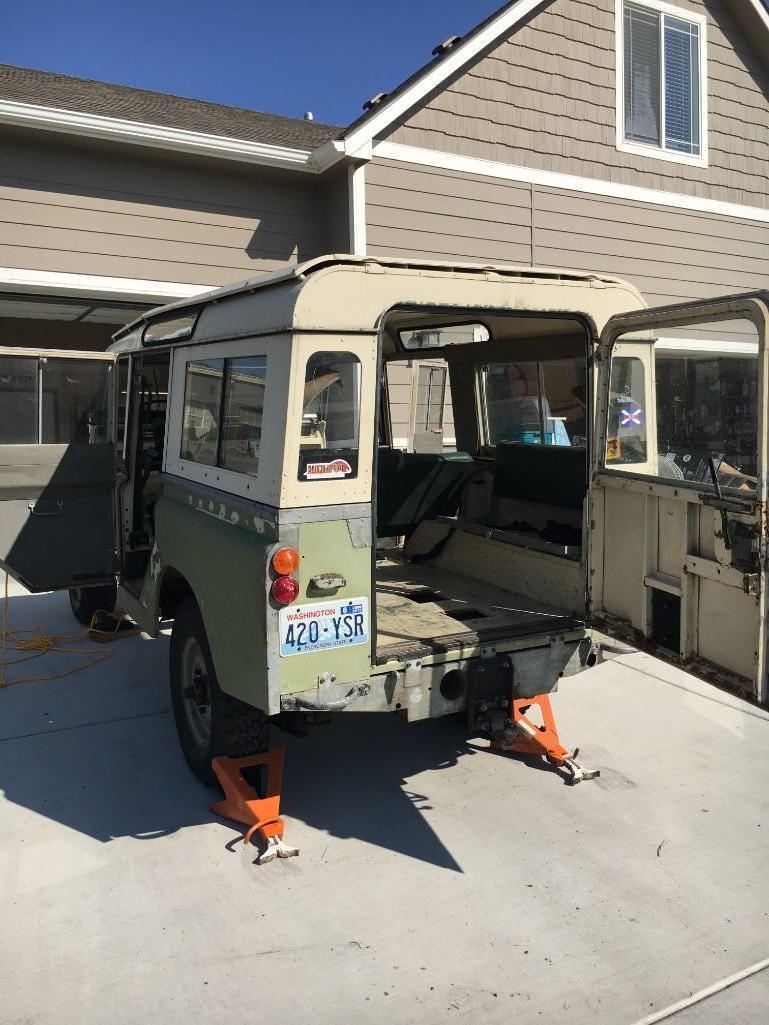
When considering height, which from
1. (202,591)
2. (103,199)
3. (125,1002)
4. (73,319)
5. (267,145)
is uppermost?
(267,145)

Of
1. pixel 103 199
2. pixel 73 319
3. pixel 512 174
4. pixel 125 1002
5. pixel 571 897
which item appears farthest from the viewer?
pixel 73 319

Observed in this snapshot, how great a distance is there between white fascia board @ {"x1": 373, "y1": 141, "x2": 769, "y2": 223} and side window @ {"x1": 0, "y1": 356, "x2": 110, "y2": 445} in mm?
4550

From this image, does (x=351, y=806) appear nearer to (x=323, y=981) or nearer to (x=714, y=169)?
(x=323, y=981)

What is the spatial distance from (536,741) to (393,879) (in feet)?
4.09

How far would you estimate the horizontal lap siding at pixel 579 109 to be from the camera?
29.8 ft

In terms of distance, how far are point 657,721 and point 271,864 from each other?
8.33 feet

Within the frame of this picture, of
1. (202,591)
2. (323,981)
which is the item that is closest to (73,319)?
(202,591)

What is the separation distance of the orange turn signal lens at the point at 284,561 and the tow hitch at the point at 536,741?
4.40 ft

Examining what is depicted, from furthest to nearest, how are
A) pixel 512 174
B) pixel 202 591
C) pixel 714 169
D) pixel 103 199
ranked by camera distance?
pixel 714 169, pixel 512 174, pixel 103 199, pixel 202 591

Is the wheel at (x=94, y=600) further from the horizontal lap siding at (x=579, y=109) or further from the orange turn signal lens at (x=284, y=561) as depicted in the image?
the horizontal lap siding at (x=579, y=109)

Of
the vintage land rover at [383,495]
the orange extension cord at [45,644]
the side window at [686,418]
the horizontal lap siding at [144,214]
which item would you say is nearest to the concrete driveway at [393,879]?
the vintage land rover at [383,495]

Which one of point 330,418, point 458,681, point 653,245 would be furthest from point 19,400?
point 653,245

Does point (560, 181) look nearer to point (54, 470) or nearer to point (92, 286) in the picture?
point (92, 286)

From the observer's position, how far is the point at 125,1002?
2.70 meters
